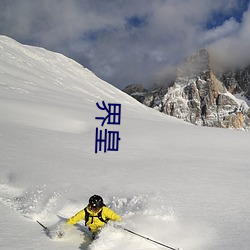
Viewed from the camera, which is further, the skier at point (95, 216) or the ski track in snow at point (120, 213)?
the skier at point (95, 216)

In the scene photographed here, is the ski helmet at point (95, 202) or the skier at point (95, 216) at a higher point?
the ski helmet at point (95, 202)

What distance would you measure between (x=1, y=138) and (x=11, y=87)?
56.9 feet

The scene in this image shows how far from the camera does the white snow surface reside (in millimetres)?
5406

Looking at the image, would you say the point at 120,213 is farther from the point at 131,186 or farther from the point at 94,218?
the point at 131,186

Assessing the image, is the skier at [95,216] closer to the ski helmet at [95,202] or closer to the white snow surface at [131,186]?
the ski helmet at [95,202]

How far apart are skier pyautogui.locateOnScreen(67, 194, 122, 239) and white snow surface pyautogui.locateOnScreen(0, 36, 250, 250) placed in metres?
0.19

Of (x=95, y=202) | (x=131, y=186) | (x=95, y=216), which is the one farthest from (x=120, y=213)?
(x=131, y=186)

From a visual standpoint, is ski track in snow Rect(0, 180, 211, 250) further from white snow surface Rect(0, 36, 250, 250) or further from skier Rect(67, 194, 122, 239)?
skier Rect(67, 194, 122, 239)

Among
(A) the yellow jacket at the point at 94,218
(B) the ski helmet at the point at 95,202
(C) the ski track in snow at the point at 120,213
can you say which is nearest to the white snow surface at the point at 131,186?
(C) the ski track in snow at the point at 120,213

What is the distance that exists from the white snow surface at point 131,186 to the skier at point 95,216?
0.19m

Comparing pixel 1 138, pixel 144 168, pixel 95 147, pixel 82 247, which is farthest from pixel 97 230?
pixel 1 138

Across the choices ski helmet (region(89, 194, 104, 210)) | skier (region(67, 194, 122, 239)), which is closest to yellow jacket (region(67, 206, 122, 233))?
skier (region(67, 194, 122, 239))

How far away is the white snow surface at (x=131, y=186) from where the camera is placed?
541 cm

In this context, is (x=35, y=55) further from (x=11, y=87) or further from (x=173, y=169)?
(x=173, y=169)
